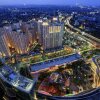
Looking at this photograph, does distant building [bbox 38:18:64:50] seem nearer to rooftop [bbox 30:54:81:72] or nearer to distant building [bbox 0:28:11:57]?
rooftop [bbox 30:54:81:72]

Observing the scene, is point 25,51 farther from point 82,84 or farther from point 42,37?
point 82,84

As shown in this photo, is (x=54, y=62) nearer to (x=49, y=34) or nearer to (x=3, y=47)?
(x=49, y=34)

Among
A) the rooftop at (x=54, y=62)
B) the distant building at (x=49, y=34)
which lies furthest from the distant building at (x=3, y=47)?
the distant building at (x=49, y=34)

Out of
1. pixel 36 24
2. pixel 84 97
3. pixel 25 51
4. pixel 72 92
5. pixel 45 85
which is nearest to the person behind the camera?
pixel 84 97

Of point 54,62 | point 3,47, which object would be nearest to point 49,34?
point 54,62

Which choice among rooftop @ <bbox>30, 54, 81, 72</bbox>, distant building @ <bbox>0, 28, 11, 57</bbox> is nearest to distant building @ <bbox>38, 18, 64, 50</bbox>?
rooftop @ <bbox>30, 54, 81, 72</bbox>

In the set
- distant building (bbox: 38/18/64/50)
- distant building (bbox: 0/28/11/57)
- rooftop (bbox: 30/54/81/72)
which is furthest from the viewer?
distant building (bbox: 38/18/64/50)

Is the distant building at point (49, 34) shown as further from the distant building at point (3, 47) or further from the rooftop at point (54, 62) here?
the distant building at point (3, 47)

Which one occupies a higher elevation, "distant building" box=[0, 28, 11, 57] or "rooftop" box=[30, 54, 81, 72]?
"distant building" box=[0, 28, 11, 57]

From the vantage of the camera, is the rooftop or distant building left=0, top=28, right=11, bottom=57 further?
distant building left=0, top=28, right=11, bottom=57

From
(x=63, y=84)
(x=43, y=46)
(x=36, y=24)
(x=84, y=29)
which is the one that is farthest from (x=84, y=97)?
(x=84, y=29)

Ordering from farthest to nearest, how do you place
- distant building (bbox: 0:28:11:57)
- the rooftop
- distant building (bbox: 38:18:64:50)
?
distant building (bbox: 38:18:64:50) < distant building (bbox: 0:28:11:57) < the rooftop
